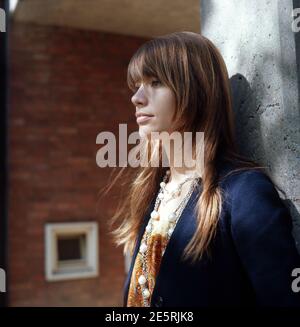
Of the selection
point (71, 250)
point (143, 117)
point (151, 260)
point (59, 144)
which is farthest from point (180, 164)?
point (71, 250)

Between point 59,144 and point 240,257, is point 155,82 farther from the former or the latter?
point 59,144

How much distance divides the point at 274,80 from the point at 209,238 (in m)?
0.52

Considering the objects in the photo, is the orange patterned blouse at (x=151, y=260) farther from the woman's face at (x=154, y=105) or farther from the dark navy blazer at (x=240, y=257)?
the woman's face at (x=154, y=105)

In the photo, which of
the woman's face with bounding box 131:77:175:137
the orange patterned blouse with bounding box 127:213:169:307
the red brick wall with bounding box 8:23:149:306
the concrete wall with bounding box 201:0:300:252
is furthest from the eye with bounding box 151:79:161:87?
the red brick wall with bounding box 8:23:149:306

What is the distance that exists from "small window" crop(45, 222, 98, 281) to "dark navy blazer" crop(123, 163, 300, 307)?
3036 millimetres

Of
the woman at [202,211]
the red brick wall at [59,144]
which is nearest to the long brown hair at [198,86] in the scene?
the woman at [202,211]

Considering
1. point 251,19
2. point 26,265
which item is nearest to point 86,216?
point 26,265

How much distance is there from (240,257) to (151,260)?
332mm

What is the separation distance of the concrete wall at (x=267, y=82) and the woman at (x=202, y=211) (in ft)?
0.29

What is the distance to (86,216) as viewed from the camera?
4297 millimetres

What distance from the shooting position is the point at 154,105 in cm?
138

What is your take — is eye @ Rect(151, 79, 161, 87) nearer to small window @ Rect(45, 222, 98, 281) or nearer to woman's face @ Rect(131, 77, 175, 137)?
woman's face @ Rect(131, 77, 175, 137)

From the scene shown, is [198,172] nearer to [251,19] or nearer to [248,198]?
[248,198]

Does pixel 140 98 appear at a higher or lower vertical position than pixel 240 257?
higher
